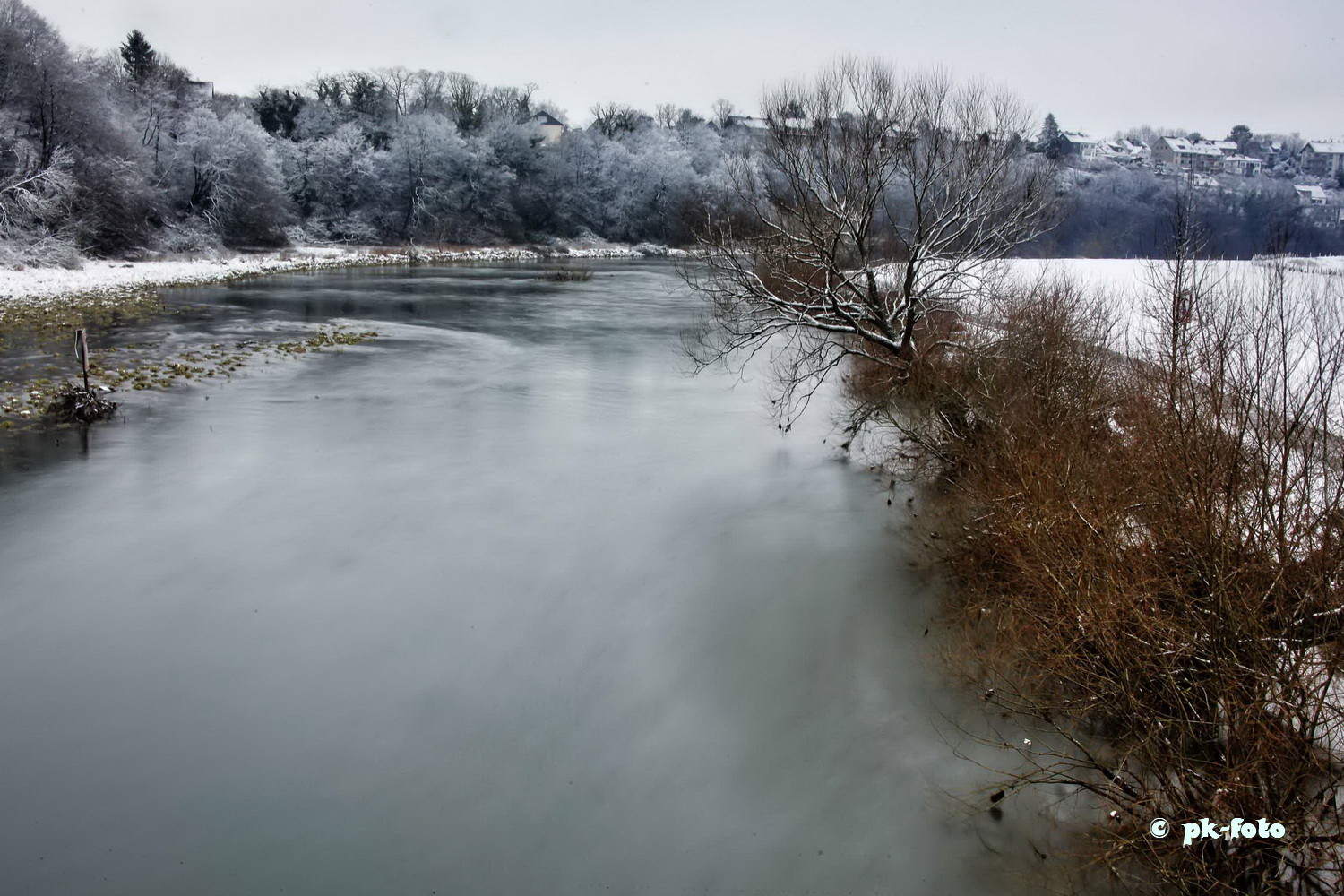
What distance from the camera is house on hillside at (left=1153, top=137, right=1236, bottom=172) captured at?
8534 cm

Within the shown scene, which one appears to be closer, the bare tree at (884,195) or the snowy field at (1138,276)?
the snowy field at (1138,276)

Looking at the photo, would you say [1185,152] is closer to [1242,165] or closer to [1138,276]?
[1242,165]

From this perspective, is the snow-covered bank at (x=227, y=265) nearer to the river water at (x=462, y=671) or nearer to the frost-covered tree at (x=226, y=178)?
the frost-covered tree at (x=226, y=178)

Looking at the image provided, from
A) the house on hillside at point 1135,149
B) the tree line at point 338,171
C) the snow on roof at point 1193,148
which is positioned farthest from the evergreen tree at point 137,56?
the snow on roof at point 1193,148

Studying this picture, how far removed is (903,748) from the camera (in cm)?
708

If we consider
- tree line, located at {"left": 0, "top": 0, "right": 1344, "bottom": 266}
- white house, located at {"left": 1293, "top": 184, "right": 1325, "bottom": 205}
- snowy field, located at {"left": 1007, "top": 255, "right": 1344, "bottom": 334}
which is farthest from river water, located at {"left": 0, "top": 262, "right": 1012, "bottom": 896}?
white house, located at {"left": 1293, "top": 184, "right": 1325, "bottom": 205}

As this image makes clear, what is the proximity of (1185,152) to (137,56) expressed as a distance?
97.8m

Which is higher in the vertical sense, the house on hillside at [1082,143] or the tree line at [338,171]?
the house on hillside at [1082,143]

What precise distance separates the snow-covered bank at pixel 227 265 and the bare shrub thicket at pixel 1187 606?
27831mm

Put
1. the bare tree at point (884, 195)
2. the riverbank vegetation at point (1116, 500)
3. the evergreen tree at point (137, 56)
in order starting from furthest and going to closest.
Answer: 1. the evergreen tree at point (137, 56)
2. the bare tree at point (884, 195)
3. the riverbank vegetation at point (1116, 500)

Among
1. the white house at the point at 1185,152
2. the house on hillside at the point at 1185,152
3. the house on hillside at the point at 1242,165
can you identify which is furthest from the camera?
the white house at the point at 1185,152

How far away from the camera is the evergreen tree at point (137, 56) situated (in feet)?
174

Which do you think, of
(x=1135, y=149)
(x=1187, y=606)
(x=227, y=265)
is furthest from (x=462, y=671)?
(x=1135, y=149)

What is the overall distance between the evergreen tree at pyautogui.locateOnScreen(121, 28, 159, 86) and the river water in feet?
159
